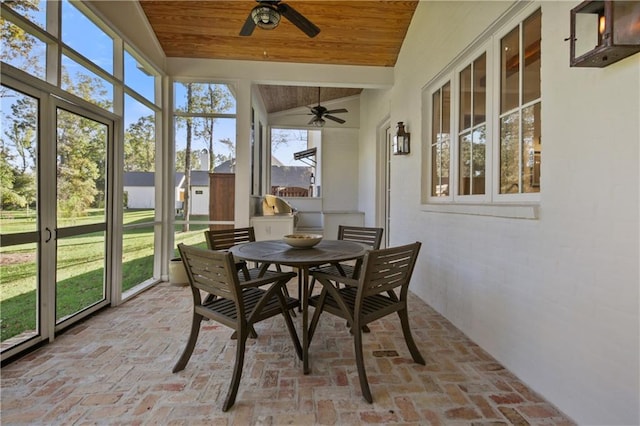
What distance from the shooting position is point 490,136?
2.40 m

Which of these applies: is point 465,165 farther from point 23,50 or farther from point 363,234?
point 23,50

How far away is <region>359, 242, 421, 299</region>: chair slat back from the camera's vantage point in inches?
68.9


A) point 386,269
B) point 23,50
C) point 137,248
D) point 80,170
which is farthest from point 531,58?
point 137,248

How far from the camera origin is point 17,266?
221 cm

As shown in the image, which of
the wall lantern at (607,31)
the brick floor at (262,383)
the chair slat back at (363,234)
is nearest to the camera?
the wall lantern at (607,31)

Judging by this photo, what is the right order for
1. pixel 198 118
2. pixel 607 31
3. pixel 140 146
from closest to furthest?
1. pixel 607 31
2. pixel 140 146
3. pixel 198 118

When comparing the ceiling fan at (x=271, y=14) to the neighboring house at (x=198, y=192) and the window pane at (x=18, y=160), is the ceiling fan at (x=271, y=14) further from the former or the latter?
the neighboring house at (x=198, y=192)

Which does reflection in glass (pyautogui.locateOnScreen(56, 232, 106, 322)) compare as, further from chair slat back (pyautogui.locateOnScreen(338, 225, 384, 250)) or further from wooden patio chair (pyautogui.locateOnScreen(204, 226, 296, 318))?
chair slat back (pyautogui.locateOnScreen(338, 225, 384, 250))

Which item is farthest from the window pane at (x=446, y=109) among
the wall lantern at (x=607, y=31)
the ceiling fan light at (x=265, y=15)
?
the ceiling fan light at (x=265, y=15)

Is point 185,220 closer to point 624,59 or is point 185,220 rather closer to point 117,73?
point 117,73

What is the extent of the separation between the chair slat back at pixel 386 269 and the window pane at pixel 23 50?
281 centimetres

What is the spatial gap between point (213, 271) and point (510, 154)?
230cm

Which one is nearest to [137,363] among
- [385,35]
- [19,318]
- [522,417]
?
[19,318]

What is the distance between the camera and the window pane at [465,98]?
2.79 m
